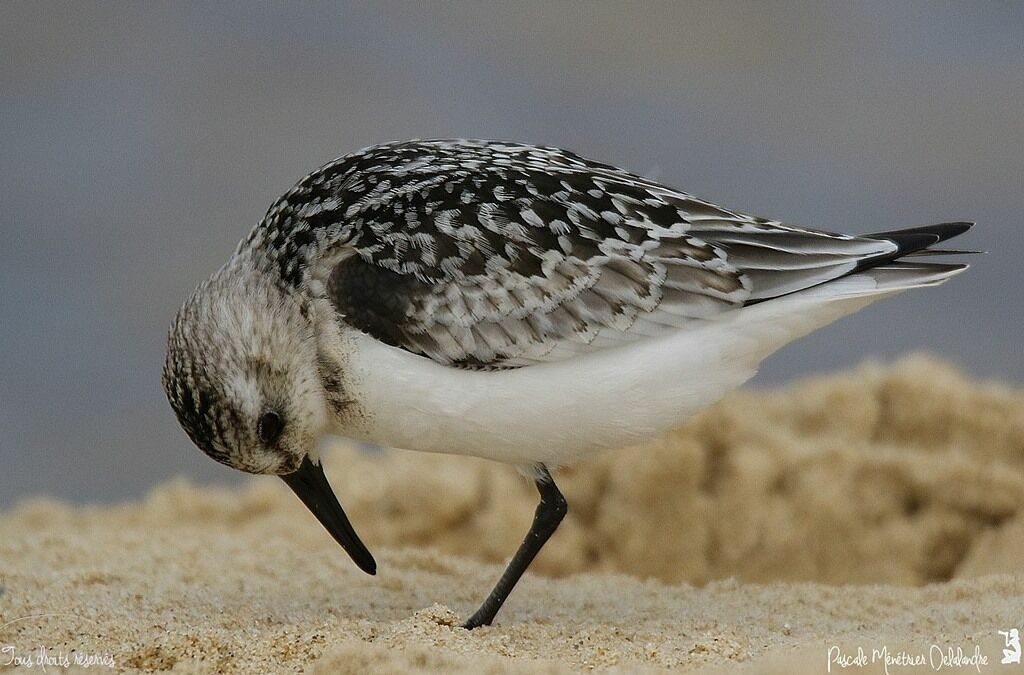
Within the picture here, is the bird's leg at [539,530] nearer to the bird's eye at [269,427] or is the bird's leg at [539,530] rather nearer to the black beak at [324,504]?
the black beak at [324,504]

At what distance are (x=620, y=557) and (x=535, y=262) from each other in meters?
2.22

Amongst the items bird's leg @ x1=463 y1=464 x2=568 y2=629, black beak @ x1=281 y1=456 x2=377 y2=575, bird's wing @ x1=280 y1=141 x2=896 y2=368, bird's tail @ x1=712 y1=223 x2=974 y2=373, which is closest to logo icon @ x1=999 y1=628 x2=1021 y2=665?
bird's tail @ x1=712 y1=223 x2=974 y2=373

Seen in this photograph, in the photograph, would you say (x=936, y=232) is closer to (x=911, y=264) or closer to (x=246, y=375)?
(x=911, y=264)

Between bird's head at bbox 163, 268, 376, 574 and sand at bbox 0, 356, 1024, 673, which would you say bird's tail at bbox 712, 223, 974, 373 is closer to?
sand at bbox 0, 356, 1024, 673

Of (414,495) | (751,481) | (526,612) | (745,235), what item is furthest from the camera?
(414,495)

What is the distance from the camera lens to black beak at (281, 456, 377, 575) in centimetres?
392

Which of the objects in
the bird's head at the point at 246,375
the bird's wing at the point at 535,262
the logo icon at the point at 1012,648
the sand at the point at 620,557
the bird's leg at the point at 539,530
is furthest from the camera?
the bird's leg at the point at 539,530

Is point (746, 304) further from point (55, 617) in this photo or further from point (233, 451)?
point (55, 617)

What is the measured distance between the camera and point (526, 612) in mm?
4000

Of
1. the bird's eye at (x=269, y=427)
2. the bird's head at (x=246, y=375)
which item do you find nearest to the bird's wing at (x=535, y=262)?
the bird's head at (x=246, y=375)

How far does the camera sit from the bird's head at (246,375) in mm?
3586

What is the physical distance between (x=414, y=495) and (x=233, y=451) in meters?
2.06

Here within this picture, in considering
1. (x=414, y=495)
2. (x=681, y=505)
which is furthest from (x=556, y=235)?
(x=414, y=495)


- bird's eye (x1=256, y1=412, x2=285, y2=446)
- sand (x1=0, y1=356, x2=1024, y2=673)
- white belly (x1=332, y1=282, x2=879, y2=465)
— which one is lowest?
sand (x1=0, y1=356, x2=1024, y2=673)
